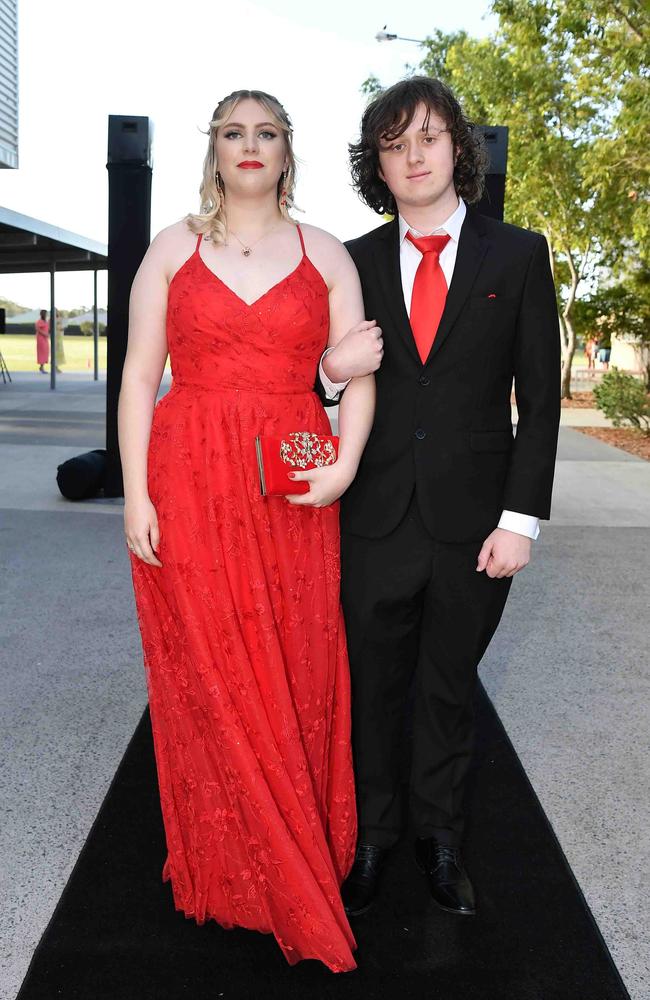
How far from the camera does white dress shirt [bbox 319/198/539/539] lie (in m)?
2.62

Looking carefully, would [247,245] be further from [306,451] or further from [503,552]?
[503,552]

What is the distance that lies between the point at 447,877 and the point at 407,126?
2001 millimetres

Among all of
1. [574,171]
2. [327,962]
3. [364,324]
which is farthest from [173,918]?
Result: [574,171]

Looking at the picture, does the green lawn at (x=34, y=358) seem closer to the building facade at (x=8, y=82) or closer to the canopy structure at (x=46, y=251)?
the canopy structure at (x=46, y=251)

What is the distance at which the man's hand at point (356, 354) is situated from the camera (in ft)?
8.02

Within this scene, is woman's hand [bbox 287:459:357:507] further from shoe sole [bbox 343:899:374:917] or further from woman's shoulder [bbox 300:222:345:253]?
shoe sole [bbox 343:899:374:917]

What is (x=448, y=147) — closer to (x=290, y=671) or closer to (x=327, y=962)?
(x=290, y=671)

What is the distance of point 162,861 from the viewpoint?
297 centimetres

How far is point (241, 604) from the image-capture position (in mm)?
2502

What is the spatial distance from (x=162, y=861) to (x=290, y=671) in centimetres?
83

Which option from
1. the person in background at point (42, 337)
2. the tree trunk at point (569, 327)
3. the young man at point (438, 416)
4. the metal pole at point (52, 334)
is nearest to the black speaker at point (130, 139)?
the young man at point (438, 416)

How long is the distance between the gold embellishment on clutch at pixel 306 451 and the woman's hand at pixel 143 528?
0.37m

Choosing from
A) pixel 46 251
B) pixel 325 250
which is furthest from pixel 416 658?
pixel 46 251

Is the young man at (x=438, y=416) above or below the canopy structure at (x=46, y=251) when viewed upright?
below
